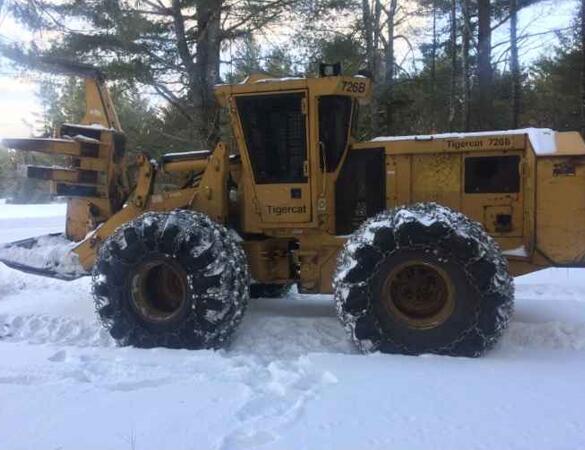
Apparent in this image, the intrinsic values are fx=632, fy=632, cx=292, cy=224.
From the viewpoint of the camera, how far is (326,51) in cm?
1609

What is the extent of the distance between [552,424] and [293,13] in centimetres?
1383

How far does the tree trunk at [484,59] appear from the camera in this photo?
1756cm

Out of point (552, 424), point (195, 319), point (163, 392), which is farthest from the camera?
point (195, 319)

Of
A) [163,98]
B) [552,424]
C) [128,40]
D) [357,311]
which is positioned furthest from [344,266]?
[163,98]

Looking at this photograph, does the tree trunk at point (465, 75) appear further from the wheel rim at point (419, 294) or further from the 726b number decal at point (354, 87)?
the wheel rim at point (419, 294)

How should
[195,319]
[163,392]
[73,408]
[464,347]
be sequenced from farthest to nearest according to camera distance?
[195,319], [464,347], [163,392], [73,408]

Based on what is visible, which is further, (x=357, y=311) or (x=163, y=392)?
(x=357, y=311)

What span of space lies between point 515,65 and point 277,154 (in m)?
13.3

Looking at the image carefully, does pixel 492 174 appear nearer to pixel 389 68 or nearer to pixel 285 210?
pixel 285 210

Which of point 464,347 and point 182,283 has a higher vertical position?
point 182,283

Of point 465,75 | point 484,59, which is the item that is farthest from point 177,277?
point 484,59

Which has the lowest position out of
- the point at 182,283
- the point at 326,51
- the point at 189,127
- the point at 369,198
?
the point at 182,283

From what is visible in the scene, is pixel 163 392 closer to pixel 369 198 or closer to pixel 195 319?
pixel 195 319

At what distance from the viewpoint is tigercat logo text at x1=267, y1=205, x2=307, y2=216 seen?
6348mm
